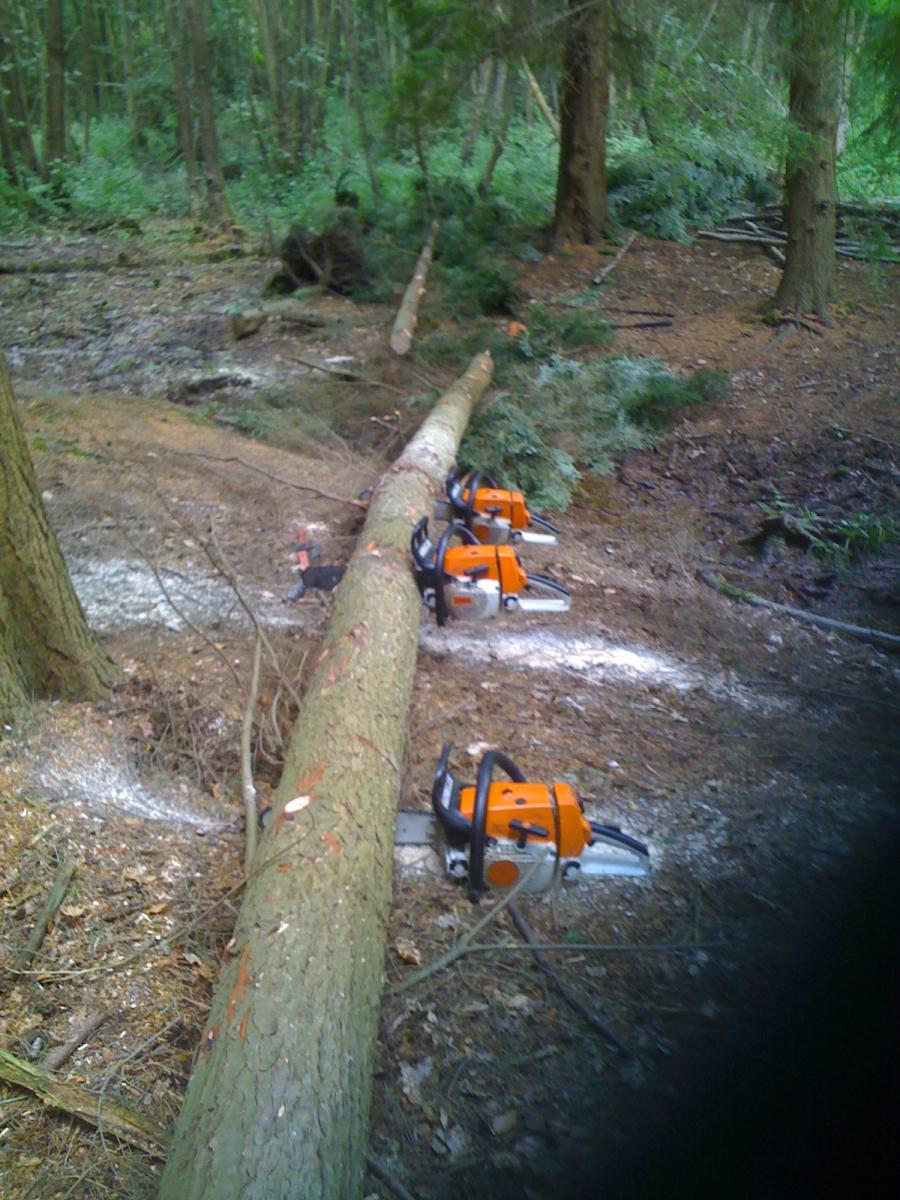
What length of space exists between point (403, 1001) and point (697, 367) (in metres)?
8.18

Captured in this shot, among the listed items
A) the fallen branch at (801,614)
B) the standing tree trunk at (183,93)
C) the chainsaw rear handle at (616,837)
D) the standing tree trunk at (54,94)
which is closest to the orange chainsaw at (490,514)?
the fallen branch at (801,614)

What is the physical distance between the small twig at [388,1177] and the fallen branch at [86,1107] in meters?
0.48

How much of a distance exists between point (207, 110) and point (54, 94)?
4.16 meters

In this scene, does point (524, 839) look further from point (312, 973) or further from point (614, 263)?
point (614, 263)

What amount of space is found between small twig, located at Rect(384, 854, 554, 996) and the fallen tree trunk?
0.19 m

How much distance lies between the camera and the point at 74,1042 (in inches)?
90.2

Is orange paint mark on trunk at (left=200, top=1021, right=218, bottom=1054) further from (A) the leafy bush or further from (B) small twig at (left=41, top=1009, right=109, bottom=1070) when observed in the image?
(A) the leafy bush

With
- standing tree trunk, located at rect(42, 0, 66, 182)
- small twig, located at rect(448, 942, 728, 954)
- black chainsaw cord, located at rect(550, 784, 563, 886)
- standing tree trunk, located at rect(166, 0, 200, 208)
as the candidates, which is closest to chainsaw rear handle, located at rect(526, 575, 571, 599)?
black chainsaw cord, located at rect(550, 784, 563, 886)

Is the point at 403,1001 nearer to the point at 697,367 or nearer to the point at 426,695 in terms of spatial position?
the point at 426,695

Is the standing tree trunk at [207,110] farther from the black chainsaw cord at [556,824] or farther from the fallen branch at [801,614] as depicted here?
the black chainsaw cord at [556,824]

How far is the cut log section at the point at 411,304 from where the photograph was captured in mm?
9359

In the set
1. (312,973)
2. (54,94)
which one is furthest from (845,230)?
(54,94)

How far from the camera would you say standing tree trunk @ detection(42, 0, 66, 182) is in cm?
1766

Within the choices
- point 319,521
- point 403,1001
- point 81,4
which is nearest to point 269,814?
point 403,1001
